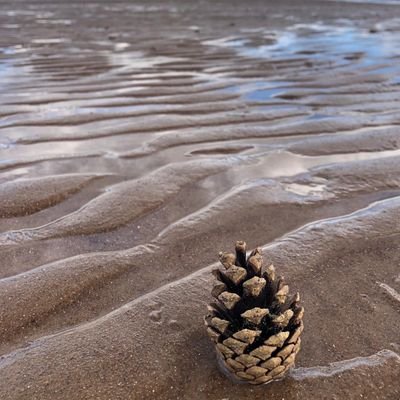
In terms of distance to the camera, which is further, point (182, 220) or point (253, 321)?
point (182, 220)

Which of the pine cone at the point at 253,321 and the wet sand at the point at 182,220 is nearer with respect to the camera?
the pine cone at the point at 253,321

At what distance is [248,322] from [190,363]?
0.32 meters

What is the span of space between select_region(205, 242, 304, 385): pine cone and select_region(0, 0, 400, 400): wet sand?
0.42 ft

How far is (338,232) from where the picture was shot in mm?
→ 2398

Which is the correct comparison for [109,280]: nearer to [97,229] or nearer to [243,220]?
[97,229]

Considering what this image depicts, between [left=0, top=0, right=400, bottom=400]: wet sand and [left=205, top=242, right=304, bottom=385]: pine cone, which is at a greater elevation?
[left=205, top=242, right=304, bottom=385]: pine cone

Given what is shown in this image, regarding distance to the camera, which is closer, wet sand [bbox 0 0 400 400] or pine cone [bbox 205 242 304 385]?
pine cone [bbox 205 242 304 385]

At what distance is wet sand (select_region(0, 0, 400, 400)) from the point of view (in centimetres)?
164

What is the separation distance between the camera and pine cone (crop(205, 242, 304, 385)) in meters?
1.44

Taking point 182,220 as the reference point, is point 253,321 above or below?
above

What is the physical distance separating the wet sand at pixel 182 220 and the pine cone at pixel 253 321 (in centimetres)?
13

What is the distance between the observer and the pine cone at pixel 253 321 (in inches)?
56.9

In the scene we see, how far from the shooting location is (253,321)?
1448 millimetres

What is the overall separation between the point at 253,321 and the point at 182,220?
45.5 inches
